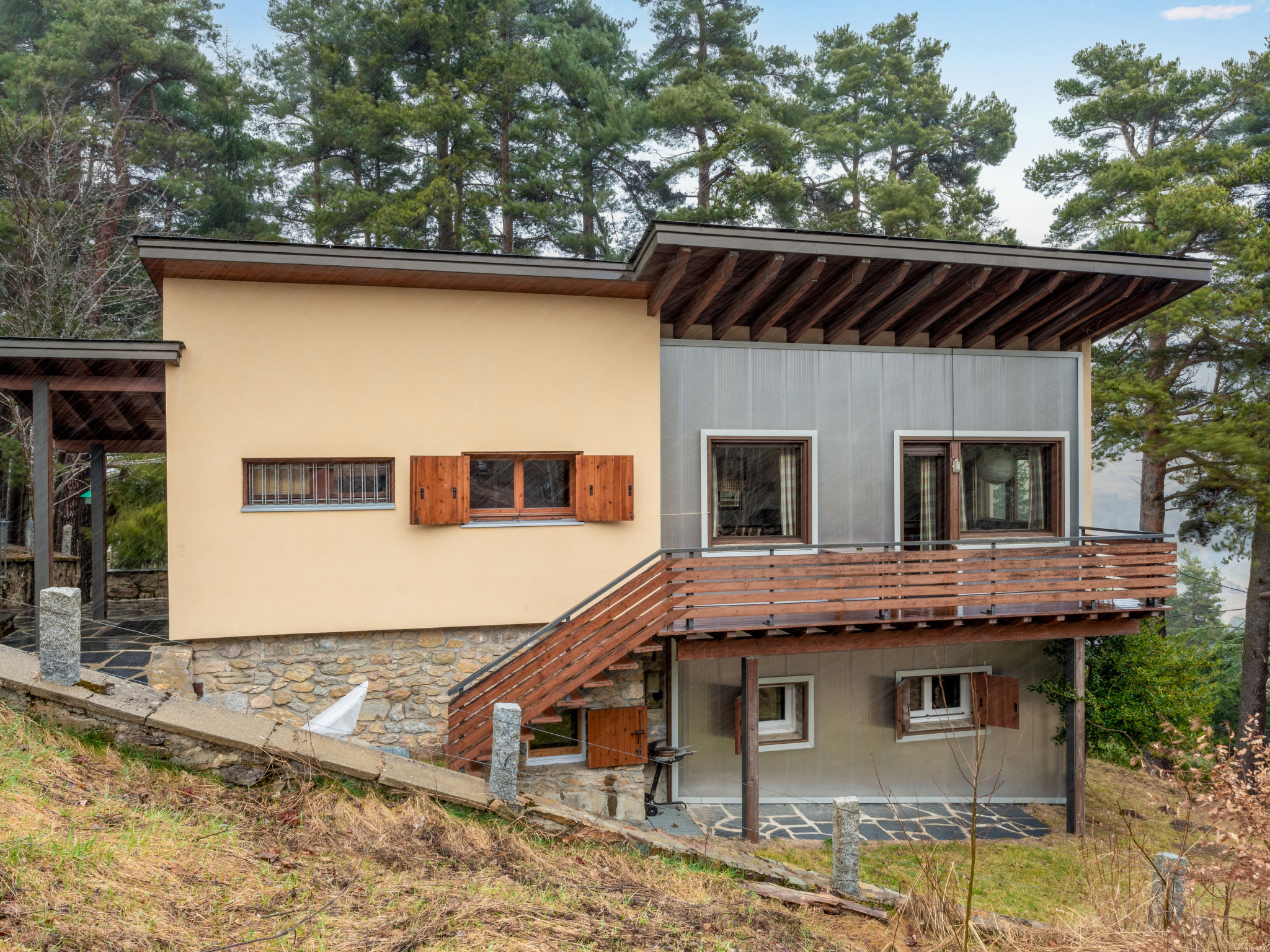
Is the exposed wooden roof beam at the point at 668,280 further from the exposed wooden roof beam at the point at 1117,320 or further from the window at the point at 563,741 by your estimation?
the exposed wooden roof beam at the point at 1117,320

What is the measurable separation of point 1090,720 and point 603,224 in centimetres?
1481

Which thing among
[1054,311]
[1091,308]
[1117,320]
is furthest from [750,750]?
[1117,320]

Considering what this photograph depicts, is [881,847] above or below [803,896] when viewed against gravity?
below

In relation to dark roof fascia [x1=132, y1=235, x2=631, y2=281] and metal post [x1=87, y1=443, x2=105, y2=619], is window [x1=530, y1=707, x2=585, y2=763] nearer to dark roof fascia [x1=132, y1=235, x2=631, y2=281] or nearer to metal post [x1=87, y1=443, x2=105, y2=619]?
dark roof fascia [x1=132, y1=235, x2=631, y2=281]

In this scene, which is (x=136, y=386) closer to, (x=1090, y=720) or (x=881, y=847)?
(x=881, y=847)

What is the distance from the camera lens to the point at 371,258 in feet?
23.7

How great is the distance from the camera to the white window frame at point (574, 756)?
812 cm

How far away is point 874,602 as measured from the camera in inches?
303

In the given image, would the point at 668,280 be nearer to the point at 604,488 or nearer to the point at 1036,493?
the point at 604,488

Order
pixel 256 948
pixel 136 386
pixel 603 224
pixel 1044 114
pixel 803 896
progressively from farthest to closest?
pixel 603 224 < pixel 1044 114 < pixel 136 386 < pixel 803 896 < pixel 256 948

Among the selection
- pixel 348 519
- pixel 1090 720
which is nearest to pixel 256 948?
pixel 348 519

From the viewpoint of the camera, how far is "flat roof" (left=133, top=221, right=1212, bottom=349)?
23.6 feet

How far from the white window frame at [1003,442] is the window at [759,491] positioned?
4.04 feet

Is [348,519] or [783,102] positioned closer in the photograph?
[348,519]
